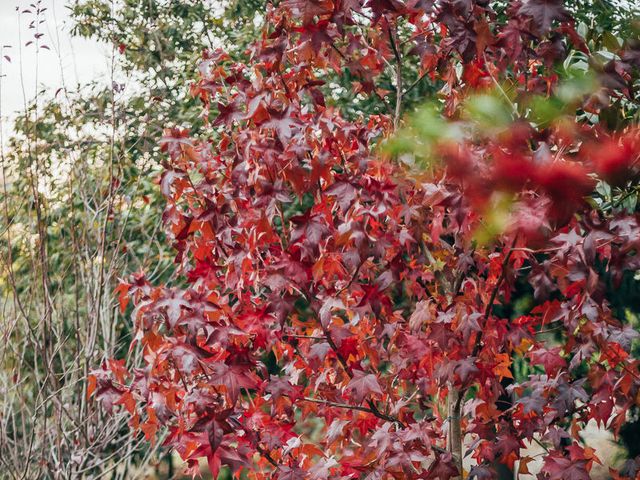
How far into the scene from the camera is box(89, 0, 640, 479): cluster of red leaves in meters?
2.19

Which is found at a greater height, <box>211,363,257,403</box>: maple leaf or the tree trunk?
<box>211,363,257,403</box>: maple leaf

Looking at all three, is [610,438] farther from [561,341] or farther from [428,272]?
[428,272]

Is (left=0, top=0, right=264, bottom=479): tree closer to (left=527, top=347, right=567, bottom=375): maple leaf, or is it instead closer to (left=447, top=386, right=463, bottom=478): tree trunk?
(left=447, top=386, right=463, bottom=478): tree trunk

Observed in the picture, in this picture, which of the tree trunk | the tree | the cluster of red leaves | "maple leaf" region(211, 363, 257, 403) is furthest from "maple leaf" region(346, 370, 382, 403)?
the tree

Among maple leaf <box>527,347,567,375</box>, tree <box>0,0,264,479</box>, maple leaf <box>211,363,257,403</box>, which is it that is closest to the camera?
maple leaf <box>211,363,257,403</box>

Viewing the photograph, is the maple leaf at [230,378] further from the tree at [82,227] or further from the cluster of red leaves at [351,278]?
the tree at [82,227]

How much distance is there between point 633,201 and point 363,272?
43.8 inches

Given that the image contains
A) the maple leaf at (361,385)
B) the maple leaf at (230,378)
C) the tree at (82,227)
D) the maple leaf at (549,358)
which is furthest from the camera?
the tree at (82,227)

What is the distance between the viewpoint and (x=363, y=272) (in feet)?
9.09

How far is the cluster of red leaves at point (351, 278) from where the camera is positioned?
219 centimetres

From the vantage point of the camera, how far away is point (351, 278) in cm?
243

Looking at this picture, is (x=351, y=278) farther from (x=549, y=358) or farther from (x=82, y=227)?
(x=82, y=227)

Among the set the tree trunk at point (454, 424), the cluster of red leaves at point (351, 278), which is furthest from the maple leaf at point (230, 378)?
the tree trunk at point (454, 424)

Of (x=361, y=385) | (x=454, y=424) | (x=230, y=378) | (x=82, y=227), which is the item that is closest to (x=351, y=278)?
(x=361, y=385)
